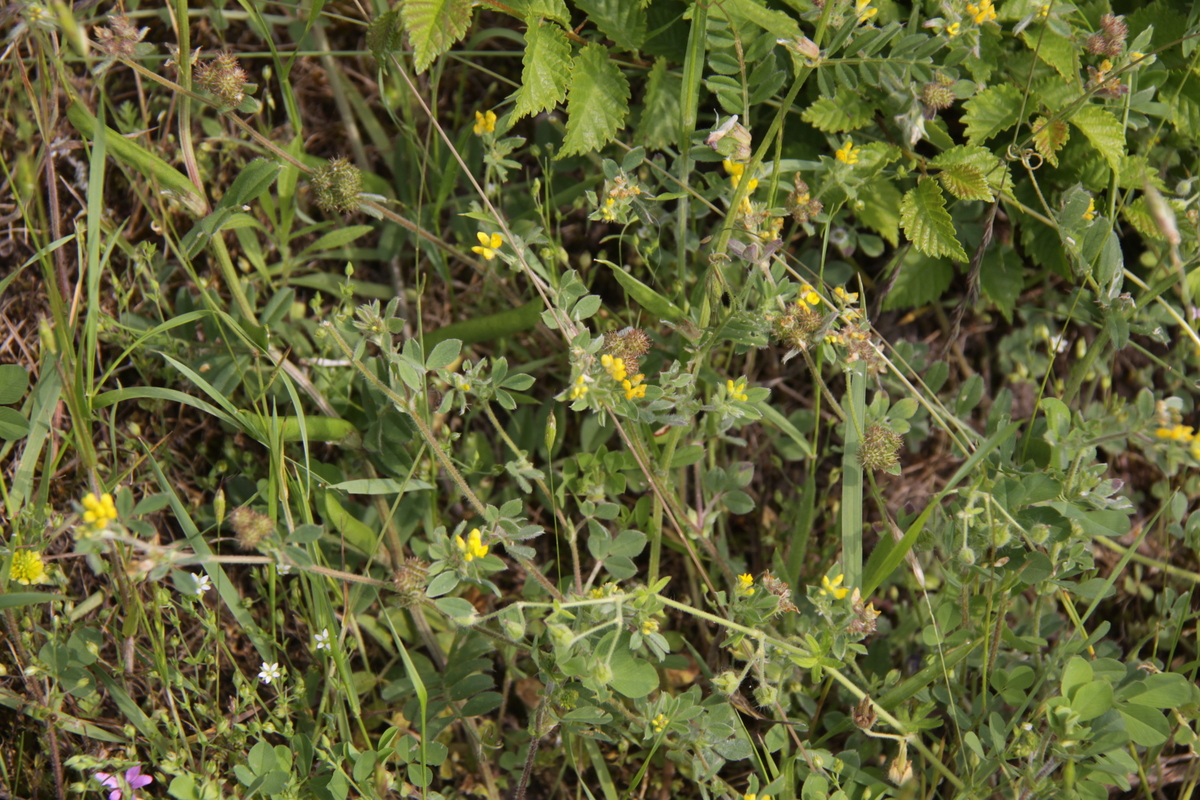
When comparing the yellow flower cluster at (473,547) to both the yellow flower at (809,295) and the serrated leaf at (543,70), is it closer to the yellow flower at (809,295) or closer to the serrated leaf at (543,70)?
the yellow flower at (809,295)

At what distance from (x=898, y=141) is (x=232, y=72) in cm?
194

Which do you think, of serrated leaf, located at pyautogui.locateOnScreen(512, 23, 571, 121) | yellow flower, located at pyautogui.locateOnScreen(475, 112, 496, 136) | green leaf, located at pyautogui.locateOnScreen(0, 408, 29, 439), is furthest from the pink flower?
serrated leaf, located at pyautogui.locateOnScreen(512, 23, 571, 121)

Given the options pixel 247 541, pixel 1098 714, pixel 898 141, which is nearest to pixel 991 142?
pixel 898 141

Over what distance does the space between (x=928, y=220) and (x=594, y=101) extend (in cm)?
107

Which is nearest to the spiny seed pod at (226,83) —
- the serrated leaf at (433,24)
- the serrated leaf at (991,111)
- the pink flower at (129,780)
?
the serrated leaf at (433,24)

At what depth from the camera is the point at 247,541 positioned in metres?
1.81

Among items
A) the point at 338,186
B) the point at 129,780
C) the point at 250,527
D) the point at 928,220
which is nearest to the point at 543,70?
the point at 338,186

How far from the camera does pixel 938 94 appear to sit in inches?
97.8

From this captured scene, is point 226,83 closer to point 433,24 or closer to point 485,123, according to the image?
point 433,24

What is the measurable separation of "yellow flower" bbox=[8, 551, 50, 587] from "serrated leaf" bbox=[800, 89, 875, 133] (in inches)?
97.7

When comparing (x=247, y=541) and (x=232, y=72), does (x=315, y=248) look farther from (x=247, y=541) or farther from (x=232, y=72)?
(x=247, y=541)

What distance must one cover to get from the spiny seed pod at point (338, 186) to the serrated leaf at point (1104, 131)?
6.98 feet

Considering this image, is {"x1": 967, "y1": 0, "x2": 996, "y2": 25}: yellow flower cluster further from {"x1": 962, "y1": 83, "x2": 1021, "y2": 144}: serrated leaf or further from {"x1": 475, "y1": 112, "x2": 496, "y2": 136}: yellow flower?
{"x1": 475, "y1": 112, "x2": 496, "y2": 136}: yellow flower

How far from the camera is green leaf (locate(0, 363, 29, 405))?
2.45 meters
